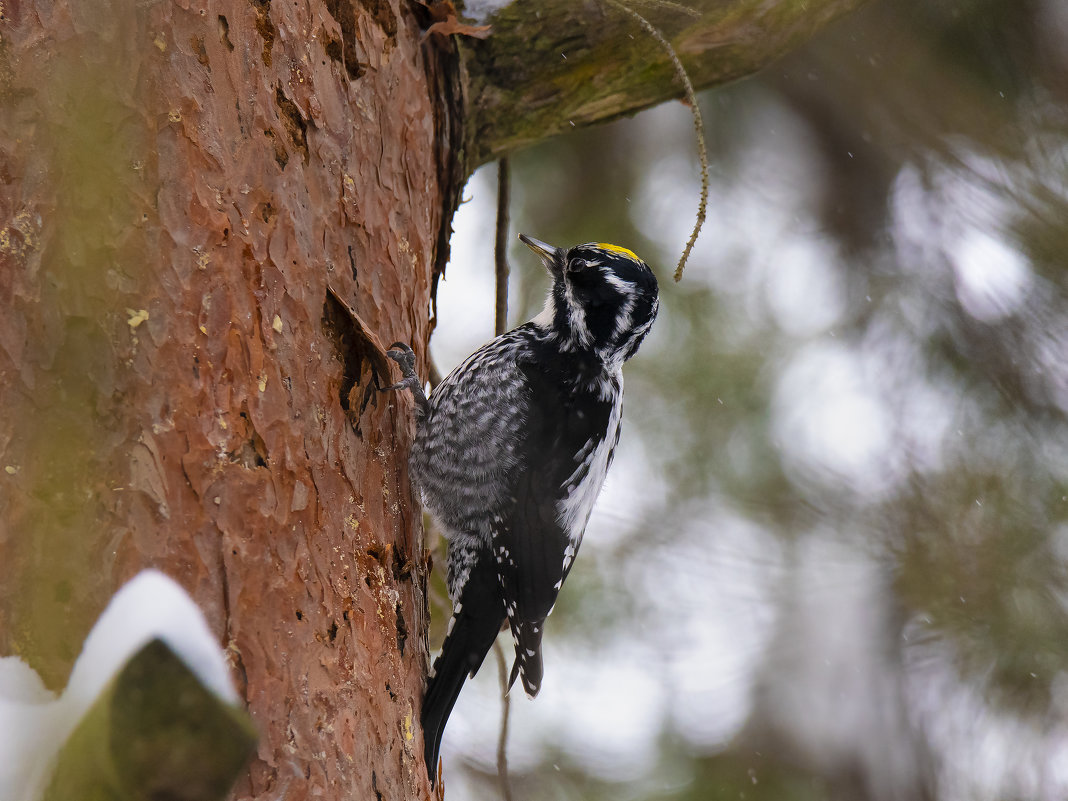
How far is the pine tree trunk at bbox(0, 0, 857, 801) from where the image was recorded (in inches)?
48.7

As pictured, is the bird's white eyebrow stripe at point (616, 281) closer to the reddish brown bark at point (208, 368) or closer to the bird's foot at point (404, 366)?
the bird's foot at point (404, 366)

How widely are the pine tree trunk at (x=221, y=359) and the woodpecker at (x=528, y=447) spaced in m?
0.45

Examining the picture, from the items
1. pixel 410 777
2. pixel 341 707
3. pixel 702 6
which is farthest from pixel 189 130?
pixel 702 6

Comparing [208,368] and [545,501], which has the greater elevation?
[208,368]

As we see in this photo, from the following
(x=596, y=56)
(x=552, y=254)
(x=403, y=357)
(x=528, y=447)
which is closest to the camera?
(x=403, y=357)

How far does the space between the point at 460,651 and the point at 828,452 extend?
220cm

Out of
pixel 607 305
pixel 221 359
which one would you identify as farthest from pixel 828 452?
pixel 221 359

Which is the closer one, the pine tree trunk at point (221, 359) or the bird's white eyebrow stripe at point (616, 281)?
the pine tree trunk at point (221, 359)

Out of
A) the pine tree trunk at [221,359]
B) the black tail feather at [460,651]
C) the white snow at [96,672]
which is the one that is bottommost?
the black tail feather at [460,651]

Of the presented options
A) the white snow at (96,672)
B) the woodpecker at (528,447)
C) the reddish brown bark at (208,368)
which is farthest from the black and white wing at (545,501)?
the white snow at (96,672)

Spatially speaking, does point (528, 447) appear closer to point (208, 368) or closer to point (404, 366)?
point (404, 366)

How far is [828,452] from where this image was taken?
12.4ft

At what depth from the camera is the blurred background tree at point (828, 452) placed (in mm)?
3205

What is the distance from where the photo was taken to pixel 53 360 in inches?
48.9
